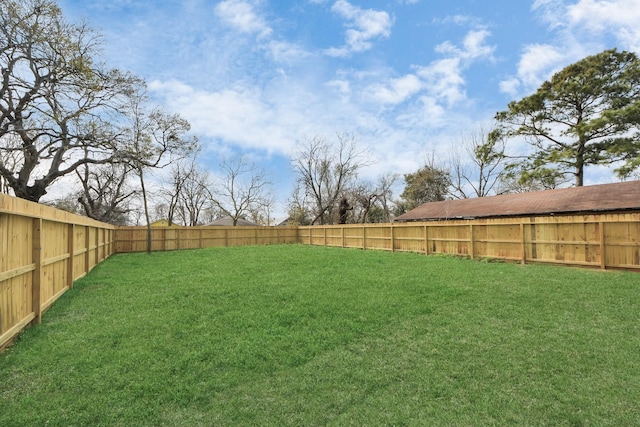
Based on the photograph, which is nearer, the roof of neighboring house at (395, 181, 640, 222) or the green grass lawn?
the green grass lawn

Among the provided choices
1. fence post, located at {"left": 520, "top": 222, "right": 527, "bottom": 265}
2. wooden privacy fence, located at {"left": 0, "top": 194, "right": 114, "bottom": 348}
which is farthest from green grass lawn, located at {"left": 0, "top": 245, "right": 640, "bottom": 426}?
fence post, located at {"left": 520, "top": 222, "right": 527, "bottom": 265}

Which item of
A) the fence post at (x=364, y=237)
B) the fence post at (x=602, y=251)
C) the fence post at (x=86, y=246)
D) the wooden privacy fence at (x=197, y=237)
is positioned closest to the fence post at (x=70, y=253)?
the fence post at (x=86, y=246)

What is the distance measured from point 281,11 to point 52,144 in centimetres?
1277

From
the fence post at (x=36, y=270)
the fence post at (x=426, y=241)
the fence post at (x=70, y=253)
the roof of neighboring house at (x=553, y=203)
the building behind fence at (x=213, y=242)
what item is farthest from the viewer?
the roof of neighboring house at (x=553, y=203)

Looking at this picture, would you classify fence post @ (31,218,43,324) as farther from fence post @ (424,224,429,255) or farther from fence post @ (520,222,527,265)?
fence post @ (424,224,429,255)

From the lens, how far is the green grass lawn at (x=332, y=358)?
2307mm

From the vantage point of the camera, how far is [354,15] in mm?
9172

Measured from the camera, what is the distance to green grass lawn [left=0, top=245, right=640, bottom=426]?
231 cm

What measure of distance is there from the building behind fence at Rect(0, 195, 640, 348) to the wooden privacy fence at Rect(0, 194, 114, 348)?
10 mm

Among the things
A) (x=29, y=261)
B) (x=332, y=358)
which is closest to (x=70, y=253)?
(x=29, y=261)

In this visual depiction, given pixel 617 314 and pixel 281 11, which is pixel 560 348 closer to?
pixel 617 314

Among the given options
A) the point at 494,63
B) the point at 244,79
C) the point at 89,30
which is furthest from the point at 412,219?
the point at 89,30

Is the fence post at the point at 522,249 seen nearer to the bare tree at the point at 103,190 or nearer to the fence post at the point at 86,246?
the fence post at the point at 86,246

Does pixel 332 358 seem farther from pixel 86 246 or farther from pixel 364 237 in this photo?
pixel 364 237
